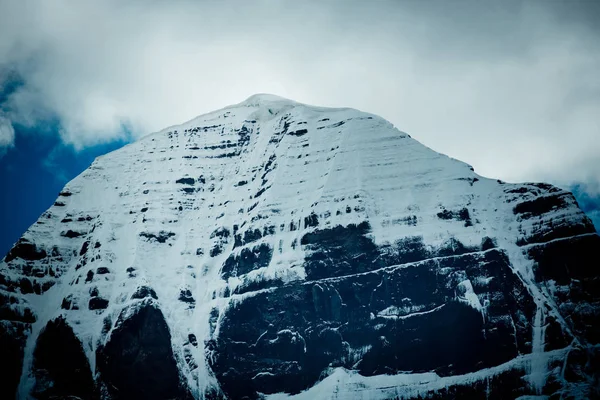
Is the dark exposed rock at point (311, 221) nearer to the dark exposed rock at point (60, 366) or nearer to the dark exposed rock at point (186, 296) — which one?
the dark exposed rock at point (186, 296)

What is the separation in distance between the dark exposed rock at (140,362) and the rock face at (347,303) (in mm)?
308

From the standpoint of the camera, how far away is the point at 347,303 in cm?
16750

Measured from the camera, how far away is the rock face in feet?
511

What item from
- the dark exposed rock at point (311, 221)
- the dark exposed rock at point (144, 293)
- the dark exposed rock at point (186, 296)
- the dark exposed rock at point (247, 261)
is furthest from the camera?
the dark exposed rock at point (186, 296)

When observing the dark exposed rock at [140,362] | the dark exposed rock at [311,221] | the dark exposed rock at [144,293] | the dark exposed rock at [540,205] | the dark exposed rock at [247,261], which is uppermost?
the dark exposed rock at [311,221]

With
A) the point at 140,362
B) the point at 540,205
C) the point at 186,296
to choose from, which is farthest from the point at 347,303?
the point at 540,205

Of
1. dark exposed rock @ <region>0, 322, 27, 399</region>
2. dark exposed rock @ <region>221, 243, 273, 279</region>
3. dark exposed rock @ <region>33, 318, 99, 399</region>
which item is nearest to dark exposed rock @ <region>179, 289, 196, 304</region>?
dark exposed rock @ <region>221, 243, 273, 279</region>

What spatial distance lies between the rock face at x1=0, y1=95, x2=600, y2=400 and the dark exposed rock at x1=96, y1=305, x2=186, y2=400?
1.01 feet

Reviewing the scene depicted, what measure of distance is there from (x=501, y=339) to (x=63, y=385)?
4012 inches

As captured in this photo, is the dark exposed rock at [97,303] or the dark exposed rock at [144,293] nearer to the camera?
the dark exposed rock at [144,293]

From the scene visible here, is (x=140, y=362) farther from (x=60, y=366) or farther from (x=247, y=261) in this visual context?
(x=247, y=261)

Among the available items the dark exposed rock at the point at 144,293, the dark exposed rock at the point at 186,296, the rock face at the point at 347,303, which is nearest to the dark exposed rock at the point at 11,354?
the rock face at the point at 347,303

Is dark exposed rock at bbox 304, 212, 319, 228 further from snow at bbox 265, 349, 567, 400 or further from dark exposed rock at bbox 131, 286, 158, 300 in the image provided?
dark exposed rock at bbox 131, 286, 158, 300

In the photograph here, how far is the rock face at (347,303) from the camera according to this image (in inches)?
6132
